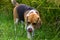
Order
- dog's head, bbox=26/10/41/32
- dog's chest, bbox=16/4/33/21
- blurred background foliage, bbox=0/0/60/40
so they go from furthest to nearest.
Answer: dog's chest, bbox=16/4/33/21
blurred background foliage, bbox=0/0/60/40
dog's head, bbox=26/10/41/32

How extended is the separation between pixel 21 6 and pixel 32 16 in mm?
1369

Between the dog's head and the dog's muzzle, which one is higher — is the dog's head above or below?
above

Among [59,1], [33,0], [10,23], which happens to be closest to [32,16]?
[59,1]

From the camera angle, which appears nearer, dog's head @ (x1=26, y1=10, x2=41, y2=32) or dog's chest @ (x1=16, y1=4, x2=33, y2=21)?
dog's head @ (x1=26, y1=10, x2=41, y2=32)

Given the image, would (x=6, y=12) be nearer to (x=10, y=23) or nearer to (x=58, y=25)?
(x=10, y=23)

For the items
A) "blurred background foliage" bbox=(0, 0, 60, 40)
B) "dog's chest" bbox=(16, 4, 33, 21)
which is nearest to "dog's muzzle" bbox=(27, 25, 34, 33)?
"blurred background foliage" bbox=(0, 0, 60, 40)

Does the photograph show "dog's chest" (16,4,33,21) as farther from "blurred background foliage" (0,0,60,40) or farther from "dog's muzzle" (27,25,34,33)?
"dog's muzzle" (27,25,34,33)

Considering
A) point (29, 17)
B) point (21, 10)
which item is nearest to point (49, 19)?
point (21, 10)

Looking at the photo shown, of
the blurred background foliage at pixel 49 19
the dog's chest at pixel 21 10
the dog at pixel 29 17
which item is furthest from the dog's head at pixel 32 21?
the dog's chest at pixel 21 10

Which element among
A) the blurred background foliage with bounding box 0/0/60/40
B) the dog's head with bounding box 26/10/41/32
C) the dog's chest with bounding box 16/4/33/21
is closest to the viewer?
the dog's head with bounding box 26/10/41/32

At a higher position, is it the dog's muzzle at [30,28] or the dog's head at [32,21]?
the dog's head at [32,21]

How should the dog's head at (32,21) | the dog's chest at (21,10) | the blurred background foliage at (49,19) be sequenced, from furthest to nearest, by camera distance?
the dog's chest at (21,10), the blurred background foliage at (49,19), the dog's head at (32,21)

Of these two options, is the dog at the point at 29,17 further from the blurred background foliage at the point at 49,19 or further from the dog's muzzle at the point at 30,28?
the blurred background foliage at the point at 49,19

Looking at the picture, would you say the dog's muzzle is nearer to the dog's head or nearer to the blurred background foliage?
the dog's head
